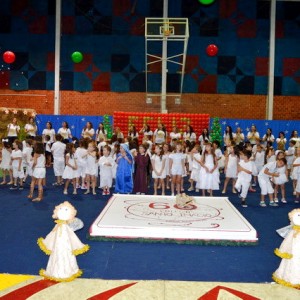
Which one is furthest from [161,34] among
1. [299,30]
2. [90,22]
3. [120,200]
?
[120,200]

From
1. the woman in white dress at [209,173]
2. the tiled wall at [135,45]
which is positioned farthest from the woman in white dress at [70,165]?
the tiled wall at [135,45]

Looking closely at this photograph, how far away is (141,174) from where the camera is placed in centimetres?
1028

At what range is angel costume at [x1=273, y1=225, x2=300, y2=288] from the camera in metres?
4.96

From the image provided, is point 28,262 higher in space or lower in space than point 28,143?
lower

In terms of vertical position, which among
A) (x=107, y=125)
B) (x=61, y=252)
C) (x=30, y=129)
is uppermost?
(x=107, y=125)

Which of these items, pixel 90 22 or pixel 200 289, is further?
pixel 90 22

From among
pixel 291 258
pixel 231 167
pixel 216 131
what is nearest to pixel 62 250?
pixel 291 258

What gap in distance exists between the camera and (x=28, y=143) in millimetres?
10688

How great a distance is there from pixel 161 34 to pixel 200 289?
43.5 ft

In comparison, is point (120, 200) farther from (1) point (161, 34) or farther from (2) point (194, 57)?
(2) point (194, 57)

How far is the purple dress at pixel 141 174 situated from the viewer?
10.2 metres

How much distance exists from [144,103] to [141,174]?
934 cm

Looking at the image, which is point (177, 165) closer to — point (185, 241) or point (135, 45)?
point (185, 241)

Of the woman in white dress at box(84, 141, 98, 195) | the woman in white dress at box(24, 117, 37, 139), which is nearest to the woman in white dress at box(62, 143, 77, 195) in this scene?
the woman in white dress at box(84, 141, 98, 195)
